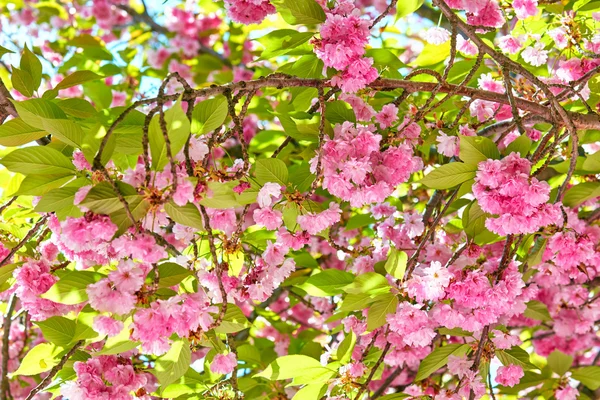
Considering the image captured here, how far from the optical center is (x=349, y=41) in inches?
66.9

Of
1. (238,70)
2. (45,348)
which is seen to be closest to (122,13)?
(238,70)

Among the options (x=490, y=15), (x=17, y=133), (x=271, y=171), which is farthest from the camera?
(x=490, y=15)

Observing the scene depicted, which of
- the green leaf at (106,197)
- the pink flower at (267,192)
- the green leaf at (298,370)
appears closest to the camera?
the green leaf at (106,197)

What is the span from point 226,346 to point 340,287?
1.33 feet

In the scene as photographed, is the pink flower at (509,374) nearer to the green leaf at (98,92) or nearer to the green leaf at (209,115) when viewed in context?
the green leaf at (209,115)

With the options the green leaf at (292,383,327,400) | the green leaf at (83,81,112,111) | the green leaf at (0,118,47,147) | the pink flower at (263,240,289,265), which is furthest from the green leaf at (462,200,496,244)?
the green leaf at (83,81,112,111)

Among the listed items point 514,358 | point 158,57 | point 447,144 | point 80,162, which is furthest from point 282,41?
point 158,57

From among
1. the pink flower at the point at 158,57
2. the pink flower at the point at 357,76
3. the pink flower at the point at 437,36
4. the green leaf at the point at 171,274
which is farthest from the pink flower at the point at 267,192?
the pink flower at the point at 158,57

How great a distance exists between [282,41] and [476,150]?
670 millimetres

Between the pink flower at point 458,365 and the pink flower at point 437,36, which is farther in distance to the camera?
the pink flower at point 437,36

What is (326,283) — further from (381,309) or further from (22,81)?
(22,81)

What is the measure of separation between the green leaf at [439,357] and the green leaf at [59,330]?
1.08 meters

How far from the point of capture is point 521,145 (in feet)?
5.52

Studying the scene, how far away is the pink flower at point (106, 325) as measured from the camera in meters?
1.50
